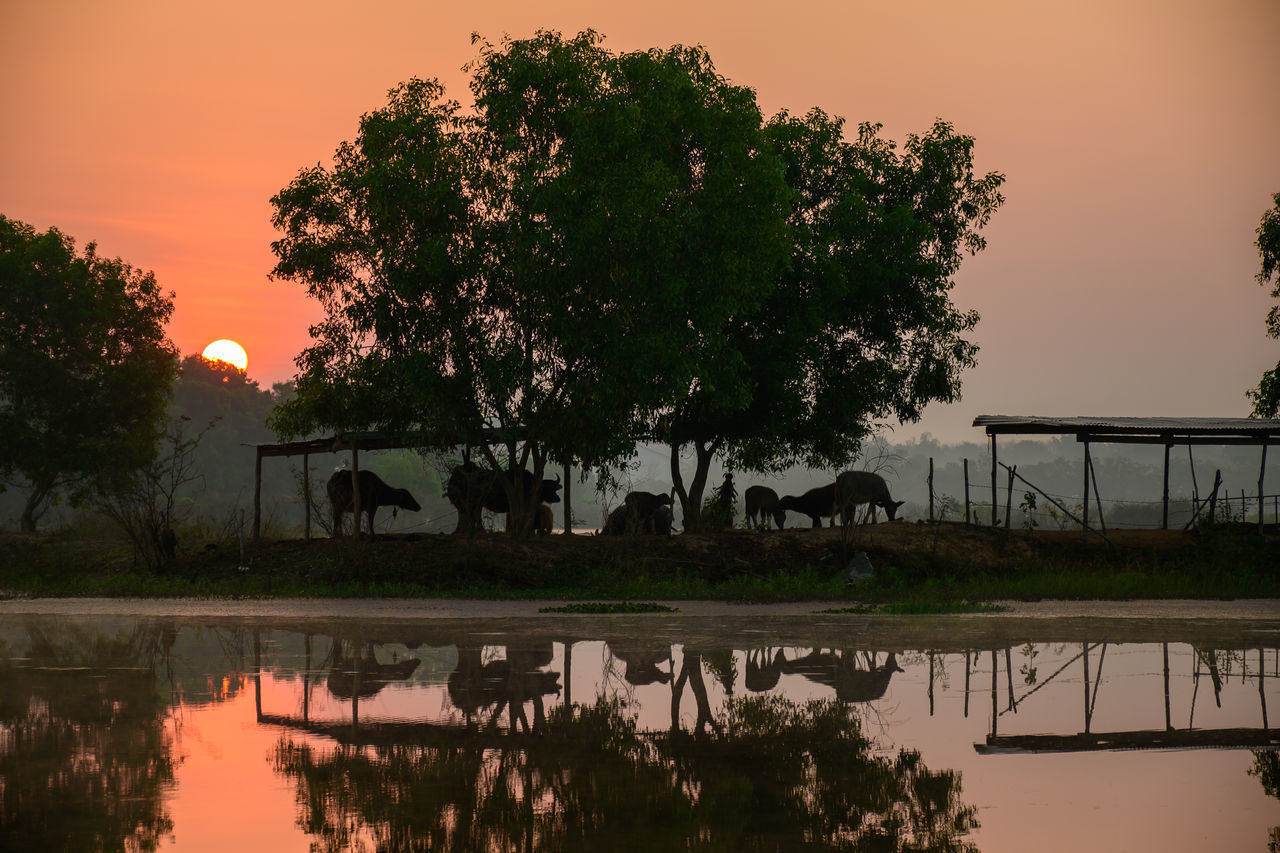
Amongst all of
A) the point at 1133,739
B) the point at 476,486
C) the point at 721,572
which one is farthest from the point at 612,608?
the point at 1133,739

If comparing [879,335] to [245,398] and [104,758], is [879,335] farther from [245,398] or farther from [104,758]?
[245,398]

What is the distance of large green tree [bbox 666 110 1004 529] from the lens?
25.7 metres

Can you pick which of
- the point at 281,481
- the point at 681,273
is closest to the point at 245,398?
the point at 281,481

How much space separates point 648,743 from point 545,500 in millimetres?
21882

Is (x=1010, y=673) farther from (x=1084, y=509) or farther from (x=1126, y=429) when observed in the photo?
(x=1126, y=429)

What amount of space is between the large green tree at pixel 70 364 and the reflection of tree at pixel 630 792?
3123 cm

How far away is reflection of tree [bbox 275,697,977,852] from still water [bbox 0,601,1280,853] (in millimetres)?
25

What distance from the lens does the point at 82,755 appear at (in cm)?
734

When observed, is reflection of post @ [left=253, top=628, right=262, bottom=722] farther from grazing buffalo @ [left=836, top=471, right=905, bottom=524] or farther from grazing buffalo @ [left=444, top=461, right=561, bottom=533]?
grazing buffalo @ [left=836, top=471, right=905, bottom=524]

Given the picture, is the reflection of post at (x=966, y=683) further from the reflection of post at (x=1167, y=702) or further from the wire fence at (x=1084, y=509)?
the wire fence at (x=1084, y=509)

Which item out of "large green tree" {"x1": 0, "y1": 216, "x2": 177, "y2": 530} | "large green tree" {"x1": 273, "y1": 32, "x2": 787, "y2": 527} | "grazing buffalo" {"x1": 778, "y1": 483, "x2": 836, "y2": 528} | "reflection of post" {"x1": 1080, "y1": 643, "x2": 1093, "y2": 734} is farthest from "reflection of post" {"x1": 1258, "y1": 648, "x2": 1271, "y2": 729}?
"large green tree" {"x1": 0, "y1": 216, "x2": 177, "y2": 530}

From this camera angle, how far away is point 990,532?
23562mm

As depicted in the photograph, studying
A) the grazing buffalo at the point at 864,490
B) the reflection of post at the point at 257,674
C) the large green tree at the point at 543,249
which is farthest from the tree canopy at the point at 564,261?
the reflection of post at the point at 257,674

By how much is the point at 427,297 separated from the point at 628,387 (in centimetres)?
481
